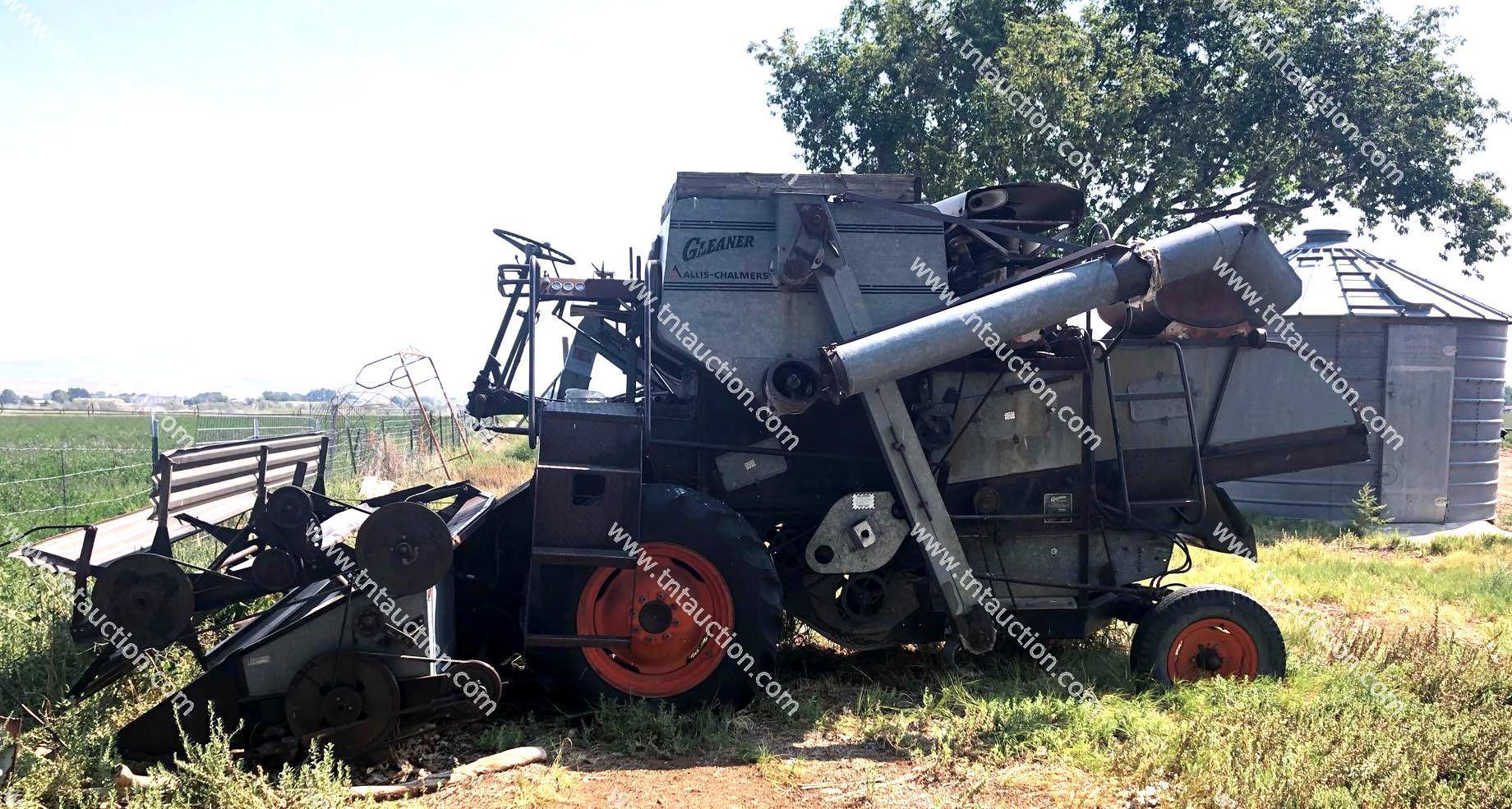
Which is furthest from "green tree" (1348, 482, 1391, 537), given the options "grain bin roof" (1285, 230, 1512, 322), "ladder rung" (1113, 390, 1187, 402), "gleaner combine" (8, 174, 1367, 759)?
"ladder rung" (1113, 390, 1187, 402)

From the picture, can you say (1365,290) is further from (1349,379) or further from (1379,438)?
(1379,438)

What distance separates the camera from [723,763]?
5.05m

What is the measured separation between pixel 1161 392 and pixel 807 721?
307 centimetres

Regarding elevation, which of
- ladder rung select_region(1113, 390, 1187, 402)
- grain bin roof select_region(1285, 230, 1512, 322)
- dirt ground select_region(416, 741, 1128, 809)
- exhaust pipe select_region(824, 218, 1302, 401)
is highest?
grain bin roof select_region(1285, 230, 1512, 322)

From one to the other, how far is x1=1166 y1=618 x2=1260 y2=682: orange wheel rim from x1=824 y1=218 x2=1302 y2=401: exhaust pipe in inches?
77.9

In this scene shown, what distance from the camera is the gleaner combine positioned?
4.94 m

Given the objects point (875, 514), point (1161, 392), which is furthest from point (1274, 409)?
point (875, 514)

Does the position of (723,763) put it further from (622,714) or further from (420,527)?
(420,527)

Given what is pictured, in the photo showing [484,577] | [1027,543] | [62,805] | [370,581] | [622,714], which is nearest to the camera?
[62,805]

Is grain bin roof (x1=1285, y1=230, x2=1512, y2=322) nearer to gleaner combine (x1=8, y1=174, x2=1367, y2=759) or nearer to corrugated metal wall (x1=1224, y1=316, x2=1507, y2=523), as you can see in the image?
corrugated metal wall (x1=1224, y1=316, x2=1507, y2=523)

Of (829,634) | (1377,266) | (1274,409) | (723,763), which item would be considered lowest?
(723,763)

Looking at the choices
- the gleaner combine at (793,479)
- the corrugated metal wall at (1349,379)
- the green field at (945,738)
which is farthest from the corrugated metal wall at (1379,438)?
the gleaner combine at (793,479)

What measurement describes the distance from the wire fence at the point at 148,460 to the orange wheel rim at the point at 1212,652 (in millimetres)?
6176

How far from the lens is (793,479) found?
6.20 metres
